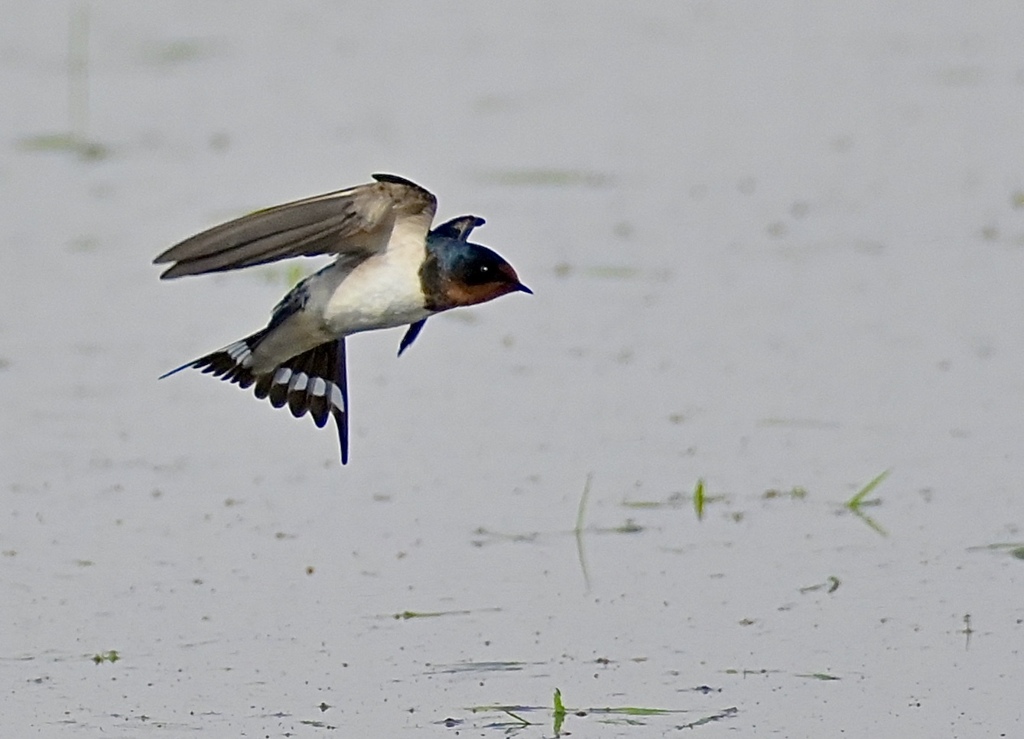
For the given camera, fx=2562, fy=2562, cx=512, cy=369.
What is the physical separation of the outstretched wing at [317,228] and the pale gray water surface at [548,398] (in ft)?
3.03

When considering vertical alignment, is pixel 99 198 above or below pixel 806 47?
below

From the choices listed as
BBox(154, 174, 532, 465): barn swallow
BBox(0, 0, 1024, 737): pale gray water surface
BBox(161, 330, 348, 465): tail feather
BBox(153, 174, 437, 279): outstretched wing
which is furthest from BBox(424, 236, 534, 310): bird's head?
BBox(0, 0, 1024, 737): pale gray water surface

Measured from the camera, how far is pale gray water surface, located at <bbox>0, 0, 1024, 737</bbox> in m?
5.64

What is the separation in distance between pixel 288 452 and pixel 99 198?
9.37 ft

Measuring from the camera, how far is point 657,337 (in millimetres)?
8086

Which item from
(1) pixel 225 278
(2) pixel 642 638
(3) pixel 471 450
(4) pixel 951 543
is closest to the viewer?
(2) pixel 642 638

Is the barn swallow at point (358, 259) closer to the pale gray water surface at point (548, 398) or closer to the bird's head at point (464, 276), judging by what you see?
the bird's head at point (464, 276)

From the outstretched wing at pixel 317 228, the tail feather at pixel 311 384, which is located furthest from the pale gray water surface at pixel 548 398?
the outstretched wing at pixel 317 228

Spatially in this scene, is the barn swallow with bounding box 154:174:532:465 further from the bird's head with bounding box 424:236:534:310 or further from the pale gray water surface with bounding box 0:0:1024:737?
the pale gray water surface with bounding box 0:0:1024:737

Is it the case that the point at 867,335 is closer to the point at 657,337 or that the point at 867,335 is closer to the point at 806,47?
the point at 657,337

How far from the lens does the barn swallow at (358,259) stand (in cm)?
543

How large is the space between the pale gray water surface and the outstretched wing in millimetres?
924

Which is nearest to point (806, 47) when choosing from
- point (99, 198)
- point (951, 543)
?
point (99, 198)

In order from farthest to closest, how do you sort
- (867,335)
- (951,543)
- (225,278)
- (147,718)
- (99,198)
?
(99,198)
(225,278)
(867,335)
(951,543)
(147,718)
